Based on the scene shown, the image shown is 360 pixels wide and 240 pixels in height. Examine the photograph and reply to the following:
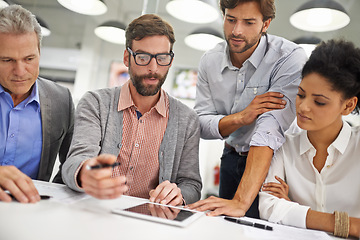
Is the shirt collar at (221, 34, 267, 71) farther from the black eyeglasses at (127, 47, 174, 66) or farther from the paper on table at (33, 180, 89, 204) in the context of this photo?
the paper on table at (33, 180, 89, 204)

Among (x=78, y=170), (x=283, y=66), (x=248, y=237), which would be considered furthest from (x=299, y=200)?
(x=78, y=170)

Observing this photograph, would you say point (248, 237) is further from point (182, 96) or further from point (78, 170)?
point (182, 96)

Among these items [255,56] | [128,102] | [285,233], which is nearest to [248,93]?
[255,56]

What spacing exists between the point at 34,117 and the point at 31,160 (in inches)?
8.6

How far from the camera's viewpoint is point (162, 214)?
0.98 m

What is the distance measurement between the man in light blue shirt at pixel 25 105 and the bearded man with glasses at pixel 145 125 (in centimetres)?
24

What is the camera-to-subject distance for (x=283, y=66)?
63.9 inches

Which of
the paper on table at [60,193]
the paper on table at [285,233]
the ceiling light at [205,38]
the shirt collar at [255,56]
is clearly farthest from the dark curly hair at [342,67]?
the ceiling light at [205,38]

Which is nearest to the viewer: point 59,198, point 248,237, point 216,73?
point 248,237

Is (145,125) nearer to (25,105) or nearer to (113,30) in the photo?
(25,105)

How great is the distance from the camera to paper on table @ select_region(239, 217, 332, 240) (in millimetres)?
932

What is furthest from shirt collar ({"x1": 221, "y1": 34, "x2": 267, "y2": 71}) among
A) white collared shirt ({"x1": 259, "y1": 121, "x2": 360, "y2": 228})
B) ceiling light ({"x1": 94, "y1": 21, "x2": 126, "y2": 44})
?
ceiling light ({"x1": 94, "y1": 21, "x2": 126, "y2": 44})

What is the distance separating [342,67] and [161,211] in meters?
0.96

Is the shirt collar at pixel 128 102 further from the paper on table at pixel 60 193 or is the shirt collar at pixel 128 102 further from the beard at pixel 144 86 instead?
the paper on table at pixel 60 193
